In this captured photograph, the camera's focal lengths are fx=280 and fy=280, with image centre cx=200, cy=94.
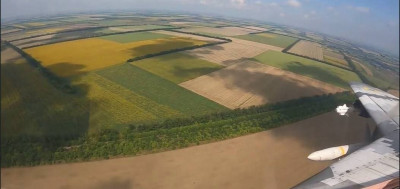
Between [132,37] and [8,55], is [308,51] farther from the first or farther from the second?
[8,55]

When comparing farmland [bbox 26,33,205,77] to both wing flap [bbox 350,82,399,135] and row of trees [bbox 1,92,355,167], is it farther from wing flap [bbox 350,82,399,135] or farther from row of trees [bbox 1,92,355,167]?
wing flap [bbox 350,82,399,135]

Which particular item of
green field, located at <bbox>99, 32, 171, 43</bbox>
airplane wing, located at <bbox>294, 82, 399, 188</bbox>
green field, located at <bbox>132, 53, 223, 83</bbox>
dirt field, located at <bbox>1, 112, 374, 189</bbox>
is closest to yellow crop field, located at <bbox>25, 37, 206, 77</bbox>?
green field, located at <bbox>99, 32, 171, 43</bbox>

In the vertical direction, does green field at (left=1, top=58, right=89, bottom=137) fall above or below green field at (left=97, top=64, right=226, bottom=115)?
above

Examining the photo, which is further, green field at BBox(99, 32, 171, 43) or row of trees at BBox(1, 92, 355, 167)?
green field at BBox(99, 32, 171, 43)

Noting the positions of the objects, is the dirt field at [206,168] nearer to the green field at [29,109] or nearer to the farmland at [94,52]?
the green field at [29,109]

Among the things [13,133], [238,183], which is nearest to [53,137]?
[13,133]

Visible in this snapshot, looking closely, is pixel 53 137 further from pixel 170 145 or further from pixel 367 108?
pixel 367 108

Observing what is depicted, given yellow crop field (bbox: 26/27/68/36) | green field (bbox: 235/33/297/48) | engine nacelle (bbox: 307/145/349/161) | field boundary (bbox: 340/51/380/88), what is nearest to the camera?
yellow crop field (bbox: 26/27/68/36)
